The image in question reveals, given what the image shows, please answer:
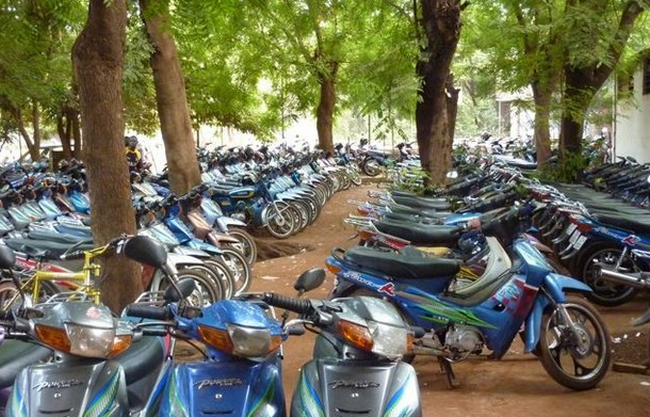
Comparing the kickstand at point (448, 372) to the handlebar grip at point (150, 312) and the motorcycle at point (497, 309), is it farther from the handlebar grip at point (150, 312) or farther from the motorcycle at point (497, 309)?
the handlebar grip at point (150, 312)

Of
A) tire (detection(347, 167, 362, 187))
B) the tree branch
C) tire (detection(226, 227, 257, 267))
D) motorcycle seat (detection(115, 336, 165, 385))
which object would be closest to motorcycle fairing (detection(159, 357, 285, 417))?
motorcycle seat (detection(115, 336, 165, 385))

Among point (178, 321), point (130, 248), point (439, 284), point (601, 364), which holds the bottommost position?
point (601, 364)

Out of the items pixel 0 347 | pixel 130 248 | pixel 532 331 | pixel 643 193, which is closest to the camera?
pixel 130 248

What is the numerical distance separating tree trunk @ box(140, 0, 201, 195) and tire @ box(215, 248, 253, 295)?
224 centimetres

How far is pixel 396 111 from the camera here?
9945 millimetres

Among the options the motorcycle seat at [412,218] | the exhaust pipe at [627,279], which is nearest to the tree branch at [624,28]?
the motorcycle seat at [412,218]

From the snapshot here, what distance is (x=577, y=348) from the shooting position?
504cm

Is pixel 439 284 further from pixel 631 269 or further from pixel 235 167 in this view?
pixel 235 167

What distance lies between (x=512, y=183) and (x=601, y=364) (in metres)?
3.53

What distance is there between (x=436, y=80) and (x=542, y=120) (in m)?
2.31

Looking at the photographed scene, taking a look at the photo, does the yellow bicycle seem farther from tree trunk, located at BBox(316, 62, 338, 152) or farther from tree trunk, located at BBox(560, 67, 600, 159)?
tree trunk, located at BBox(316, 62, 338, 152)

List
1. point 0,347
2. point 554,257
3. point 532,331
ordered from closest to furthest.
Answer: point 0,347 < point 532,331 < point 554,257

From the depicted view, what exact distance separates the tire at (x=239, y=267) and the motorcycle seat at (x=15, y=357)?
4770 millimetres

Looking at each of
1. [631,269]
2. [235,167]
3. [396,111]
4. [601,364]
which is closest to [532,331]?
[601,364]
